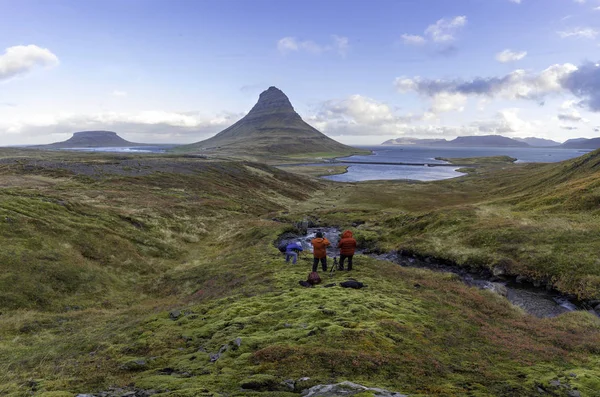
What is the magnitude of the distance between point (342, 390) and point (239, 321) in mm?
9425

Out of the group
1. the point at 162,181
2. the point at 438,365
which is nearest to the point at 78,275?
the point at 438,365

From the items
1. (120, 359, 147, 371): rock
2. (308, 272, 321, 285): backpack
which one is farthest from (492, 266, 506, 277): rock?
(120, 359, 147, 371): rock

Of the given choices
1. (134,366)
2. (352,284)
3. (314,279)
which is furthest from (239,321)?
(352,284)

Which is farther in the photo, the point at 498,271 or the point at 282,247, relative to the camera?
the point at 282,247

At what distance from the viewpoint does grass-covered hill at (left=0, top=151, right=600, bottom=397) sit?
40.7 ft

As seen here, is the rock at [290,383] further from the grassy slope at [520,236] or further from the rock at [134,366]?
the grassy slope at [520,236]

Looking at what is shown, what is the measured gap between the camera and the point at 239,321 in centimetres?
1819

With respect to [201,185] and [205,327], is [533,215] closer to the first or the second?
[205,327]

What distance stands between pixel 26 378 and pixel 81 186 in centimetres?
6857

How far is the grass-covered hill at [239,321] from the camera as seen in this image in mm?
12391

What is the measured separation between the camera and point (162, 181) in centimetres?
9056

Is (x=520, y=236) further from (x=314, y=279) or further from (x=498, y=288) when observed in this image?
(x=314, y=279)

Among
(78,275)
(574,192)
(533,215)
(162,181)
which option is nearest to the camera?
(78,275)

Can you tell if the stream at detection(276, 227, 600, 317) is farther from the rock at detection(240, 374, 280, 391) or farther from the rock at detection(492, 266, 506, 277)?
the rock at detection(240, 374, 280, 391)
